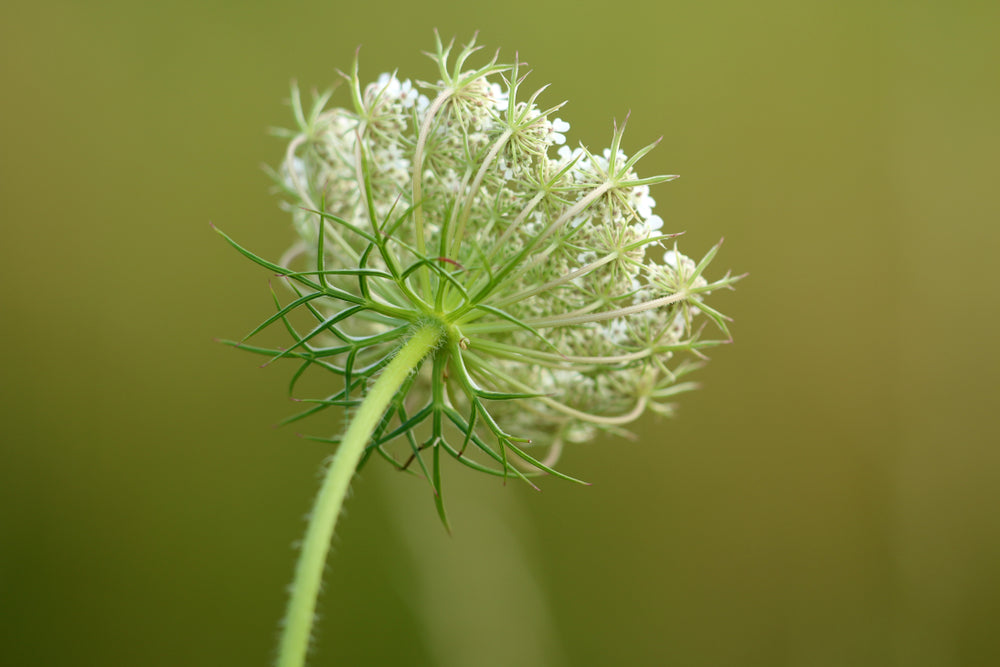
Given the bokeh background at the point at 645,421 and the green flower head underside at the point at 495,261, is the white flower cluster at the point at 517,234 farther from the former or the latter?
the bokeh background at the point at 645,421

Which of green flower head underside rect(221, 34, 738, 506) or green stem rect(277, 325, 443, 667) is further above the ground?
green flower head underside rect(221, 34, 738, 506)

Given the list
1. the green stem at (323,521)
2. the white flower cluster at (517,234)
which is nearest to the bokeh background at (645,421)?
the white flower cluster at (517,234)

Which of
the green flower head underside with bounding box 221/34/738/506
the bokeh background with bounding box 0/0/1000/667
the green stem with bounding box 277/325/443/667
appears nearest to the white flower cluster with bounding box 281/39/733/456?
the green flower head underside with bounding box 221/34/738/506

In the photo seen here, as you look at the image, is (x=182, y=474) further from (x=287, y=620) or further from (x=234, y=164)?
(x=287, y=620)

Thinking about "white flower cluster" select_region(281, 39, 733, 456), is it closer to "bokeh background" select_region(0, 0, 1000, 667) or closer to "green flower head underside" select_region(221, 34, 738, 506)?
"green flower head underside" select_region(221, 34, 738, 506)

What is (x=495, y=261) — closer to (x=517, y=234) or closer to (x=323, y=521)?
(x=517, y=234)

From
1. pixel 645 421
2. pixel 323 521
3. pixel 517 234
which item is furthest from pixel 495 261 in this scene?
pixel 645 421

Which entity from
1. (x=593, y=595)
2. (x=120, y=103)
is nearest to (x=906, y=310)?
(x=593, y=595)
